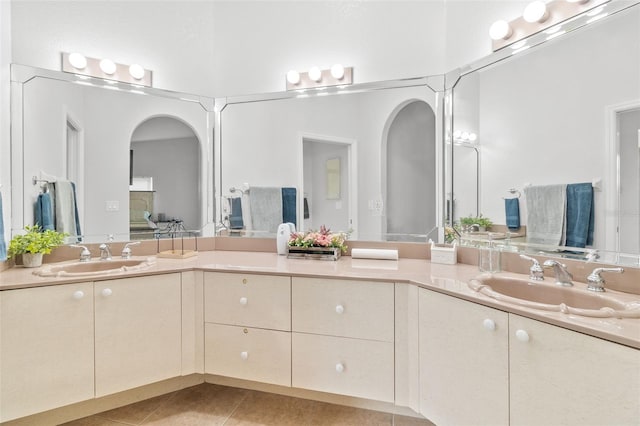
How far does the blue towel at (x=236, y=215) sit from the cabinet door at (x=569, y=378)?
181 cm

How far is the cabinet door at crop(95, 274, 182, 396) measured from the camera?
5.21 ft

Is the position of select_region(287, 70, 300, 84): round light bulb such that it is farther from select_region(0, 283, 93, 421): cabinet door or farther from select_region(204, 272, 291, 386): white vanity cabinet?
select_region(0, 283, 93, 421): cabinet door

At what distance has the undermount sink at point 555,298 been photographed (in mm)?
990

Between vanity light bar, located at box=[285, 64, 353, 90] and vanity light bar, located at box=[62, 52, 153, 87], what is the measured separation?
99 centimetres

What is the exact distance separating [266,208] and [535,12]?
1.86 metres

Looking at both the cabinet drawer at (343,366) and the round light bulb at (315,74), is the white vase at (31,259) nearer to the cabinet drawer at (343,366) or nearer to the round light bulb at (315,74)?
the cabinet drawer at (343,366)

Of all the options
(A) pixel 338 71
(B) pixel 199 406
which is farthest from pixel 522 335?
(A) pixel 338 71

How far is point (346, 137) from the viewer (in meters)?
2.19

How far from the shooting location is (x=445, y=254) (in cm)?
185

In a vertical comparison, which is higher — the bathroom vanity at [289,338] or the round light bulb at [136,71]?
the round light bulb at [136,71]

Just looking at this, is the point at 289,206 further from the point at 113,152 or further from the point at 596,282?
the point at 596,282

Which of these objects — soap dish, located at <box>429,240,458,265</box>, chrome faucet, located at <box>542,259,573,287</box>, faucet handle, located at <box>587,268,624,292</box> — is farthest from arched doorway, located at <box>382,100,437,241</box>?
faucet handle, located at <box>587,268,624,292</box>

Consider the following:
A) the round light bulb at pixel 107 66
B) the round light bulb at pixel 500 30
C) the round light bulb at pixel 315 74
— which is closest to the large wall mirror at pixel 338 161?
the round light bulb at pixel 315 74

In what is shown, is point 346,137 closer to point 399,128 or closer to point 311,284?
point 399,128
